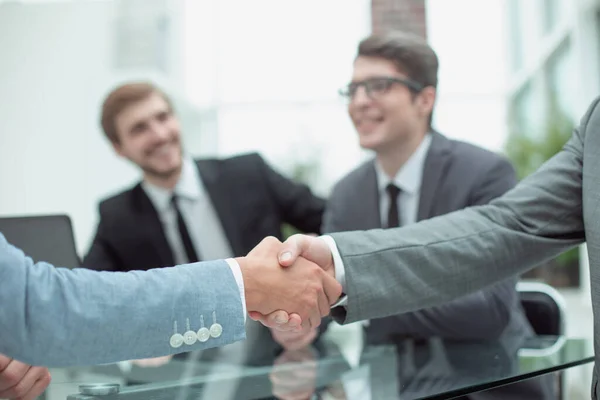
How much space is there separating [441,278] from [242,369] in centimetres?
38

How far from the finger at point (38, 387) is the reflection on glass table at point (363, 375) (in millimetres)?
22

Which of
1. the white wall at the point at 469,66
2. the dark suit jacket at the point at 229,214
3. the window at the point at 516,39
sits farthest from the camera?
the window at the point at 516,39

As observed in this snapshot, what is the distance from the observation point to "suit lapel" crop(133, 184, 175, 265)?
1.84 metres

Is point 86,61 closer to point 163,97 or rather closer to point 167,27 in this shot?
point 167,27

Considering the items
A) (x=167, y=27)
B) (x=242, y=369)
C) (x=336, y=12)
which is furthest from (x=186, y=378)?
(x=167, y=27)

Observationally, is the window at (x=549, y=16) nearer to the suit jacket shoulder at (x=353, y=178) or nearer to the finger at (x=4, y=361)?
the suit jacket shoulder at (x=353, y=178)

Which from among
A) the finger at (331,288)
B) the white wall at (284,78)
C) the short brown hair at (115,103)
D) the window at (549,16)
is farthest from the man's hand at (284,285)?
the window at (549,16)

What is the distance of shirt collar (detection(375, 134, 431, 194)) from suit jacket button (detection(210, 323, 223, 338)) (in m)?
0.77

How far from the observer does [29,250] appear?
126 centimetres

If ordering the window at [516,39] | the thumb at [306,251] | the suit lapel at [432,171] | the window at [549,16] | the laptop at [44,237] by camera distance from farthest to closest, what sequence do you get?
the window at [549,16]
the window at [516,39]
the suit lapel at [432,171]
the laptop at [44,237]
the thumb at [306,251]

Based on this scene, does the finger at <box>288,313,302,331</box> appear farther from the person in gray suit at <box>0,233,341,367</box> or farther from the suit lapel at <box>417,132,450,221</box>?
the suit lapel at <box>417,132,450,221</box>

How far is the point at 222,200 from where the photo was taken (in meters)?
1.98

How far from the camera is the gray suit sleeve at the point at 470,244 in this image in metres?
1.19

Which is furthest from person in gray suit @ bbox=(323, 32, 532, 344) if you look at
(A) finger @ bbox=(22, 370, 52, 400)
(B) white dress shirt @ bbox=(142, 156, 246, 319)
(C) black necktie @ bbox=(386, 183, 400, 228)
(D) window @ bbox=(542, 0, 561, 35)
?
(D) window @ bbox=(542, 0, 561, 35)
